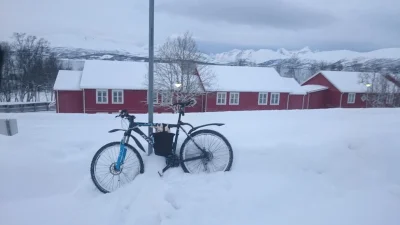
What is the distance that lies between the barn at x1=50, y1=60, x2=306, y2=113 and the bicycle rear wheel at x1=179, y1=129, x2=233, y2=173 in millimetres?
15554

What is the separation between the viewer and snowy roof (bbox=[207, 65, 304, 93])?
21547 mm

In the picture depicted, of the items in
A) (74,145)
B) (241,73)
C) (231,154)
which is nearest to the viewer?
(231,154)

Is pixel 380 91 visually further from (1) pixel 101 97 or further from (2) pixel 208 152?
(2) pixel 208 152

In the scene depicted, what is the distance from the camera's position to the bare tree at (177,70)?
18938 millimetres

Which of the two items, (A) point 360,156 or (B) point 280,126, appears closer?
(A) point 360,156

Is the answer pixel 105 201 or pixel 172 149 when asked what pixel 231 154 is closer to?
pixel 172 149

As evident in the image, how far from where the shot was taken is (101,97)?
19.2 meters

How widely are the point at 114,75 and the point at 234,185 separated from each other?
19110mm

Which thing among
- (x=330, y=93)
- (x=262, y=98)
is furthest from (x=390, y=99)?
(x=262, y=98)

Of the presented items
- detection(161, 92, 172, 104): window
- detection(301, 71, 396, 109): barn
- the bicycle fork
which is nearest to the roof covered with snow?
detection(301, 71, 396, 109): barn

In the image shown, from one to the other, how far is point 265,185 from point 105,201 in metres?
1.56

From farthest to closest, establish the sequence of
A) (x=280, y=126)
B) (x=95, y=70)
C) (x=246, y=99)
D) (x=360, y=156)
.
Answer: (x=246, y=99)
(x=95, y=70)
(x=280, y=126)
(x=360, y=156)

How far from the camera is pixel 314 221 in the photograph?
7.40ft

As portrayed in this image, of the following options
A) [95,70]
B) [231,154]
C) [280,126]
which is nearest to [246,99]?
[95,70]
